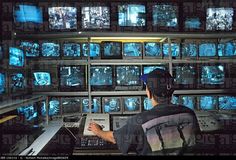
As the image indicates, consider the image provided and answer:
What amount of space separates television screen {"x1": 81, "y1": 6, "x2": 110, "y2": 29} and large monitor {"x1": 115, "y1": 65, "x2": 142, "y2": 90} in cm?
53

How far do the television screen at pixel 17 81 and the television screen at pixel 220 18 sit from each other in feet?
7.20

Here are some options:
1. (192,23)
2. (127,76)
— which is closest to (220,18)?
(192,23)

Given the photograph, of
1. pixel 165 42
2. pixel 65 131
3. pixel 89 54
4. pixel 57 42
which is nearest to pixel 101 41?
pixel 89 54

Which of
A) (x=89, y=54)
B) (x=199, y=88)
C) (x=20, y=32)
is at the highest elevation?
(x=20, y=32)

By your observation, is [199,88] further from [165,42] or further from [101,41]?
[101,41]

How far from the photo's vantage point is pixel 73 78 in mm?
3307

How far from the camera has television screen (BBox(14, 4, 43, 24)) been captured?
126 inches

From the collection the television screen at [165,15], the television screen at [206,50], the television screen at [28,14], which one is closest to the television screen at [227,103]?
the television screen at [206,50]

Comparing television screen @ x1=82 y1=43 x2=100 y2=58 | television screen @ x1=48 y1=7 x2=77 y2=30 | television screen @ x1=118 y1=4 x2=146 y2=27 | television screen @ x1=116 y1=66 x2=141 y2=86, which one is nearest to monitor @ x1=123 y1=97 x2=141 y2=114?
television screen @ x1=116 y1=66 x2=141 y2=86

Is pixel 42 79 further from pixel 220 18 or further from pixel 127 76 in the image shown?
pixel 220 18

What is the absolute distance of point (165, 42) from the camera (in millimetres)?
3402

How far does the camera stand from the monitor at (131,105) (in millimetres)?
3322

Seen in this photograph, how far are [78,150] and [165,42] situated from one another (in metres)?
1.85

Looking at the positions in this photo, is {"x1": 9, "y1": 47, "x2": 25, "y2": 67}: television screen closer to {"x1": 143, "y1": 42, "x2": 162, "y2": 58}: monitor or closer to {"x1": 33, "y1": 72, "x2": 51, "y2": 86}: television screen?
{"x1": 33, "y1": 72, "x2": 51, "y2": 86}: television screen
